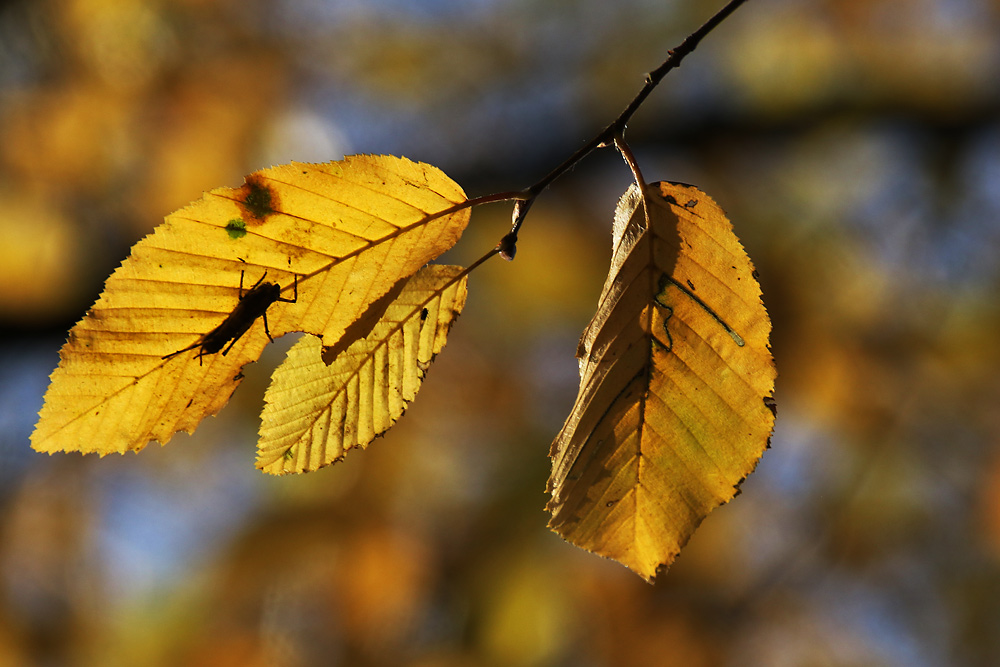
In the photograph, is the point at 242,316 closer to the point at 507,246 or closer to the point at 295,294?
the point at 295,294

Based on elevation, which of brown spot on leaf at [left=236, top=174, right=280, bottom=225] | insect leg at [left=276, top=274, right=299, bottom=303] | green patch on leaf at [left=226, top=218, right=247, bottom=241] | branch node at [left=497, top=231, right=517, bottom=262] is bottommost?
branch node at [left=497, top=231, right=517, bottom=262]

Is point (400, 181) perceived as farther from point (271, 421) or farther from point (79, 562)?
point (79, 562)

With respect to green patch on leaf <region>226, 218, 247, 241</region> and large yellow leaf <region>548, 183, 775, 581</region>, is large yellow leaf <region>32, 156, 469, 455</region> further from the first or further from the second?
large yellow leaf <region>548, 183, 775, 581</region>

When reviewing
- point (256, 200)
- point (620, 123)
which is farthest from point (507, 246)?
point (256, 200)

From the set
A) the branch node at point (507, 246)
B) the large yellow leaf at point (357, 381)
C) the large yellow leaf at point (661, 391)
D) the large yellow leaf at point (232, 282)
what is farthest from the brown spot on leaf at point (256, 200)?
the large yellow leaf at point (661, 391)

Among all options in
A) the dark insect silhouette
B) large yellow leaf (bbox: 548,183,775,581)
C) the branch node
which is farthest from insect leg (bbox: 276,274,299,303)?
large yellow leaf (bbox: 548,183,775,581)

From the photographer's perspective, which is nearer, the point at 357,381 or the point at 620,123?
the point at 620,123

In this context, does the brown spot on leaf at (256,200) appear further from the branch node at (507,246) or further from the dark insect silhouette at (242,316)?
the branch node at (507,246)
